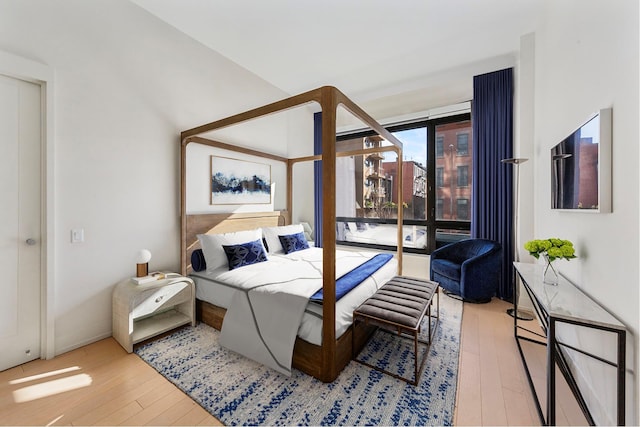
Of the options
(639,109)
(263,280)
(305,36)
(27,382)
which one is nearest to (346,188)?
(305,36)

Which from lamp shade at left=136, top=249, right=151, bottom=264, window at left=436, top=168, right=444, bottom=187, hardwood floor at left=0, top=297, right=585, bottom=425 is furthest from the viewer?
window at left=436, top=168, right=444, bottom=187

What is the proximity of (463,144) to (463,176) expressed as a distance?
1.65 feet

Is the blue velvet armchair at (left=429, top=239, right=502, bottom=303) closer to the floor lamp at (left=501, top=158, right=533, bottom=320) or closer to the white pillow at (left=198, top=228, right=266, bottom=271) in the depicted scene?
the floor lamp at (left=501, top=158, right=533, bottom=320)

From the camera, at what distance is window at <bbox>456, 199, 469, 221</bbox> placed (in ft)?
12.9

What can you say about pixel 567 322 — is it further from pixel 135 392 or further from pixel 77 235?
pixel 77 235

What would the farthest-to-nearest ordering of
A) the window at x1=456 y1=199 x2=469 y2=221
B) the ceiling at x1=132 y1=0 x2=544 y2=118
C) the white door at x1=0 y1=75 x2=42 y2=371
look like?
the window at x1=456 y1=199 x2=469 y2=221
the ceiling at x1=132 y1=0 x2=544 y2=118
the white door at x1=0 y1=75 x2=42 y2=371

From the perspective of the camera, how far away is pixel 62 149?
6.76ft

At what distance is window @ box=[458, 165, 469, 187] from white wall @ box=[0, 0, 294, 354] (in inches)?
151

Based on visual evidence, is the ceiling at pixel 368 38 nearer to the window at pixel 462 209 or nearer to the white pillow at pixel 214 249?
the window at pixel 462 209

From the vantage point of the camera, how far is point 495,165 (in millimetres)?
3367

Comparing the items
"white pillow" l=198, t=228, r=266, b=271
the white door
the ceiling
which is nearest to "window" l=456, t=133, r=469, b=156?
the ceiling

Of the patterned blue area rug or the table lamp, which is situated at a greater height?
A: the table lamp

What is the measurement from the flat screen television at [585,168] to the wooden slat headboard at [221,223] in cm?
333

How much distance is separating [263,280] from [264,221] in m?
1.67
